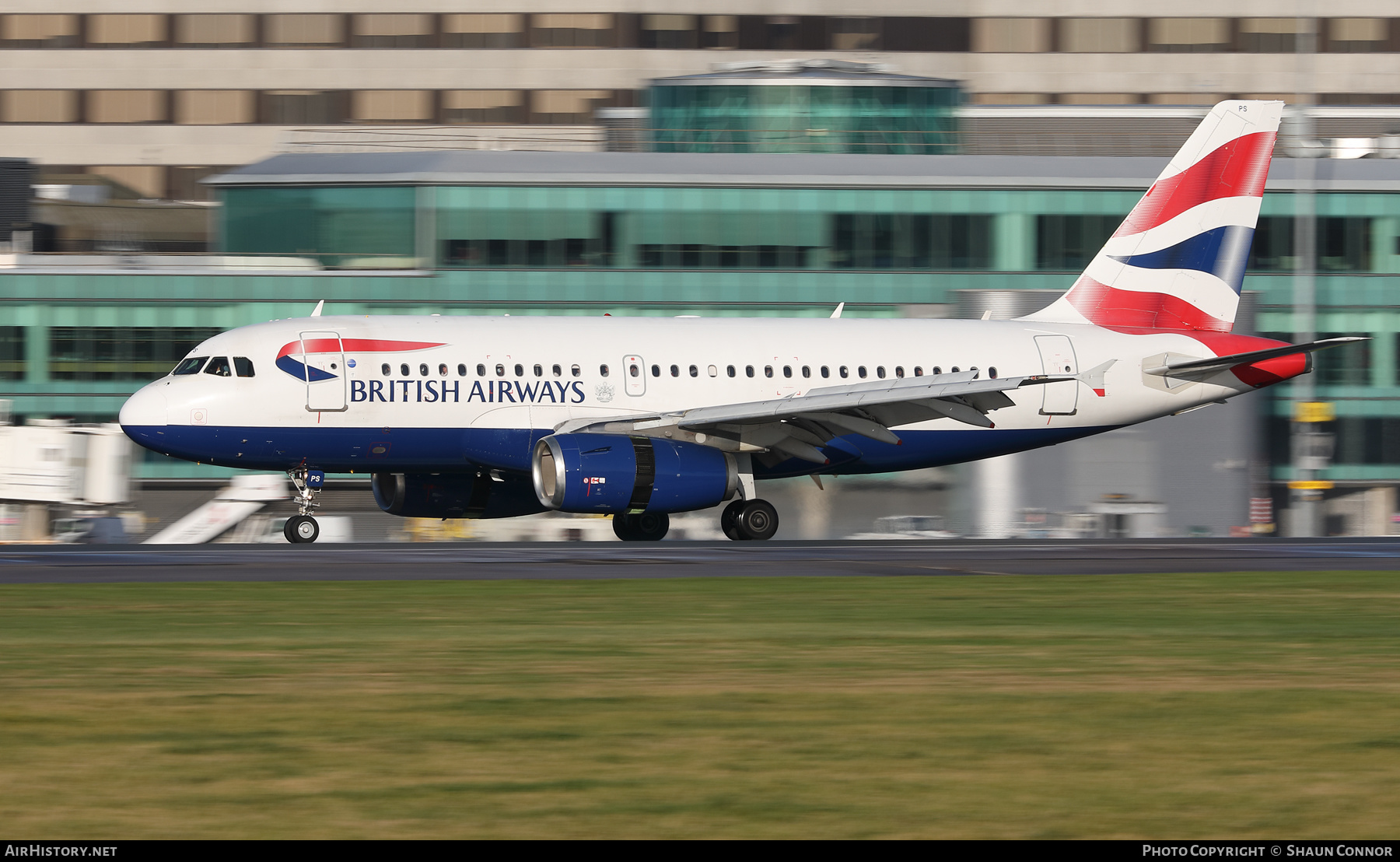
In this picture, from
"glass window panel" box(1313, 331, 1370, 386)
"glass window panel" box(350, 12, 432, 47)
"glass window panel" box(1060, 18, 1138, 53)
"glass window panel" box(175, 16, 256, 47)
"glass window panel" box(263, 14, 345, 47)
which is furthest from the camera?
"glass window panel" box(1060, 18, 1138, 53)

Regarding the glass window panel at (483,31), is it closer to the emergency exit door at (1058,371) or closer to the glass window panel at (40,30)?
the glass window panel at (40,30)

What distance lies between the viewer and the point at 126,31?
10038 cm

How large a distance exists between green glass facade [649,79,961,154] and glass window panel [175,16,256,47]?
37.3m

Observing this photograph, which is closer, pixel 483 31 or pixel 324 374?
pixel 324 374

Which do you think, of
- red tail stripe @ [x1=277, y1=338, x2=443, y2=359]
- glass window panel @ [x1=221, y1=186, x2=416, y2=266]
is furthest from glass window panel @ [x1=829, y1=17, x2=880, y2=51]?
red tail stripe @ [x1=277, y1=338, x2=443, y2=359]

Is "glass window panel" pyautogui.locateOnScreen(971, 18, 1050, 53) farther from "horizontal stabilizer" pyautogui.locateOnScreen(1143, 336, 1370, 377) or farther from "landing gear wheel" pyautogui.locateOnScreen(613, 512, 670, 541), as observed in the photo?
"landing gear wheel" pyautogui.locateOnScreen(613, 512, 670, 541)

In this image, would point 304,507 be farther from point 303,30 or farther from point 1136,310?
point 303,30

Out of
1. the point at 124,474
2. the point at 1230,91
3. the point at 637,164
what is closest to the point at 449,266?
the point at 637,164

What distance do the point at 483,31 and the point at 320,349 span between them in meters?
70.6

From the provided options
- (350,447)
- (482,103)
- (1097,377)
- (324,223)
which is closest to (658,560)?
(350,447)

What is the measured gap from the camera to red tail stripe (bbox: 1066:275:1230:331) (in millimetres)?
37406

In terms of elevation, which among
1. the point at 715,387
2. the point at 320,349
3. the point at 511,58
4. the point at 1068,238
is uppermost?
the point at 511,58

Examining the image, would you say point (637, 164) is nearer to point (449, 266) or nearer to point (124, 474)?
point (449, 266)

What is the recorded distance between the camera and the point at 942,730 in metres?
11.2
